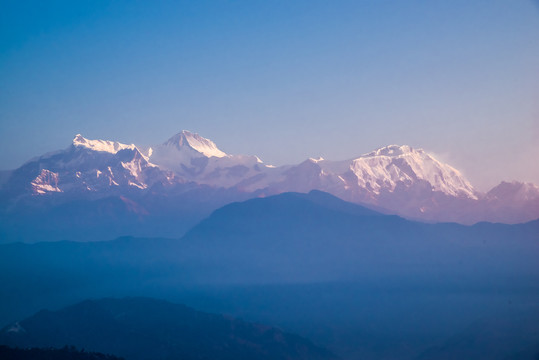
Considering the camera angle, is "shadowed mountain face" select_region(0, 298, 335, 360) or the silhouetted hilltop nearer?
the silhouetted hilltop

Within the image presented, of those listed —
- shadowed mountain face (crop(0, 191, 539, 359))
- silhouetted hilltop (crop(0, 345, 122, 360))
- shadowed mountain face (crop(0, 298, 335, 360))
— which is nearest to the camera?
silhouetted hilltop (crop(0, 345, 122, 360))

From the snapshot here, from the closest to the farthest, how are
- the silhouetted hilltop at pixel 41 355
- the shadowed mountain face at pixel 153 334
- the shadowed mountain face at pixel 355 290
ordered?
1. the silhouetted hilltop at pixel 41 355
2. the shadowed mountain face at pixel 153 334
3. the shadowed mountain face at pixel 355 290

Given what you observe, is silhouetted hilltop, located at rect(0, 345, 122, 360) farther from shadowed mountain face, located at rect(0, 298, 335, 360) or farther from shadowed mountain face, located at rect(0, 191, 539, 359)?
shadowed mountain face, located at rect(0, 191, 539, 359)

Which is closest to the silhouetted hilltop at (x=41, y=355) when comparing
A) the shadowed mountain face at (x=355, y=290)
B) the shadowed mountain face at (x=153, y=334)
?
the shadowed mountain face at (x=153, y=334)

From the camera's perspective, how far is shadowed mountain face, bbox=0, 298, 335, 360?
11906 cm

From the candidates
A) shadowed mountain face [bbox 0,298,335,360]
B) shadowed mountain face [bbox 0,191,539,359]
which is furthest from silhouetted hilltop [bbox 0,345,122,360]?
shadowed mountain face [bbox 0,191,539,359]

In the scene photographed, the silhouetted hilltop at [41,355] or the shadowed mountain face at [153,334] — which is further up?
the silhouetted hilltop at [41,355]

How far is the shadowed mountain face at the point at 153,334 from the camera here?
11906cm

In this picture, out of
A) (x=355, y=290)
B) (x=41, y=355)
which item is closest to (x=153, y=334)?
(x=41, y=355)

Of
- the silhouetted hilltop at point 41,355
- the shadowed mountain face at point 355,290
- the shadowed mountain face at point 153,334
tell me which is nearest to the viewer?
the silhouetted hilltop at point 41,355

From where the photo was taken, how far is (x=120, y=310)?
5453 inches

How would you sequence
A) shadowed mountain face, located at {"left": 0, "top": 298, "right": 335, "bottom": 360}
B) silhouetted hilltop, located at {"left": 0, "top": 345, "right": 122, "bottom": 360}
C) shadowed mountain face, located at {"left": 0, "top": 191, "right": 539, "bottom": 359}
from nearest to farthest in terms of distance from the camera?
1. silhouetted hilltop, located at {"left": 0, "top": 345, "right": 122, "bottom": 360}
2. shadowed mountain face, located at {"left": 0, "top": 298, "right": 335, "bottom": 360}
3. shadowed mountain face, located at {"left": 0, "top": 191, "right": 539, "bottom": 359}

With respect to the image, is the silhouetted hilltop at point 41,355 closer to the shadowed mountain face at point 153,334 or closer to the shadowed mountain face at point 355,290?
the shadowed mountain face at point 153,334

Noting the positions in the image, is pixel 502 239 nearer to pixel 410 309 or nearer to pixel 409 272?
pixel 409 272
